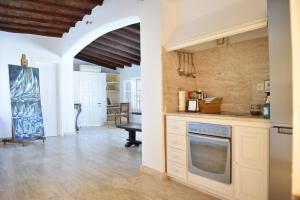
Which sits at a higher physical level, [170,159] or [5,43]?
[5,43]

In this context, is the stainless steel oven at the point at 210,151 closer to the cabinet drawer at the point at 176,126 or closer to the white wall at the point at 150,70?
the cabinet drawer at the point at 176,126

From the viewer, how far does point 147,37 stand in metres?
4.03

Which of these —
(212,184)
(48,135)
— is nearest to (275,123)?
(212,184)

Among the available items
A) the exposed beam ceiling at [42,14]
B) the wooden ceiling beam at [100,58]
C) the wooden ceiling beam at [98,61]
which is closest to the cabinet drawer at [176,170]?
the exposed beam ceiling at [42,14]

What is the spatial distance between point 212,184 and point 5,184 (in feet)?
9.71

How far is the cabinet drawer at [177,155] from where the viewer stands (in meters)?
3.44

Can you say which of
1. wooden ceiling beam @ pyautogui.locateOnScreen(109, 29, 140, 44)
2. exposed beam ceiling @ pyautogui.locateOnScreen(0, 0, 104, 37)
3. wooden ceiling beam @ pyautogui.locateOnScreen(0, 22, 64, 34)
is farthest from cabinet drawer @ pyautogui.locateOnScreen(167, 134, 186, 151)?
wooden ceiling beam @ pyautogui.locateOnScreen(0, 22, 64, 34)

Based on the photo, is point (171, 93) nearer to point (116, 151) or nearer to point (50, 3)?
point (116, 151)

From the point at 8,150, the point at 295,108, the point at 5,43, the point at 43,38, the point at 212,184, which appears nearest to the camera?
the point at 295,108

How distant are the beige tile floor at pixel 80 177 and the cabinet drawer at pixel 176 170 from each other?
0.14m

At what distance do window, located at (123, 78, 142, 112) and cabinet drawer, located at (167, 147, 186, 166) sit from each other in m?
7.42

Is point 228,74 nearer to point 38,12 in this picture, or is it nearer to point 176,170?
point 176,170

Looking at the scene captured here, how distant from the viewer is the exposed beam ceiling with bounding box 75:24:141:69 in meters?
7.67

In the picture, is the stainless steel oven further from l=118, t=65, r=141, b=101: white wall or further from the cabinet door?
l=118, t=65, r=141, b=101: white wall
